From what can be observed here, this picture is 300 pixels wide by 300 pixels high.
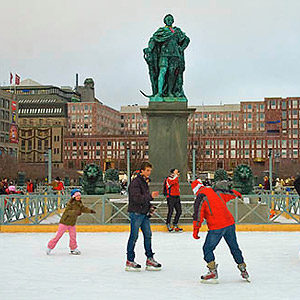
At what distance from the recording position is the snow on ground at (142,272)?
7.38 meters

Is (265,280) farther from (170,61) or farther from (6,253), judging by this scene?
Result: (170,61)

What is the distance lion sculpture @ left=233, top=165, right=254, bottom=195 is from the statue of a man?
331cm

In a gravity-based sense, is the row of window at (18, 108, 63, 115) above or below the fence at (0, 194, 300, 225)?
above

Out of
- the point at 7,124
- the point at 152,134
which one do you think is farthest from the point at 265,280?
the point at 7,124

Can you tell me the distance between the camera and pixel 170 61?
18.8m

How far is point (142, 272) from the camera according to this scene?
8.95 meters

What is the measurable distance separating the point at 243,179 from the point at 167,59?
4.94m

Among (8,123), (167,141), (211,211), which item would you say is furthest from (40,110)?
(211,211)

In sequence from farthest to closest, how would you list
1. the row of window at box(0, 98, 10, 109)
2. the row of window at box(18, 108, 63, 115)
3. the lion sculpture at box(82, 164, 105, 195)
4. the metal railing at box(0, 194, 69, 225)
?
the row of window at box(18, 108, 63, 115) < the row of window at box(0, 98, 10, 109) < the lion sculpture at box(82, 164, 105, 195) < the metal railing at box(0, 194, 69, 225)

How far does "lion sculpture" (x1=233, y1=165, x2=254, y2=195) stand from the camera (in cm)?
1736

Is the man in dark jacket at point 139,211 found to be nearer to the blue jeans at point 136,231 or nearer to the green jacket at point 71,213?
the blue jeans at point 136,231

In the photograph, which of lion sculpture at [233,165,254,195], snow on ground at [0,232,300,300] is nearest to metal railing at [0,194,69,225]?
snow on ground at [0,232,300,300]

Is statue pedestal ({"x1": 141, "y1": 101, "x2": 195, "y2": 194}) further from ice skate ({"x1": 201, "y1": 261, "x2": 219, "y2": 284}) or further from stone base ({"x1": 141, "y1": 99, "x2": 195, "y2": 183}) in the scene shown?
ice skate ({"x1": 201, "y1": 261, "x2": 219, "y2": 284})

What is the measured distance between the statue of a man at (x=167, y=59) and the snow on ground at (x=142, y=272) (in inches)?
278
